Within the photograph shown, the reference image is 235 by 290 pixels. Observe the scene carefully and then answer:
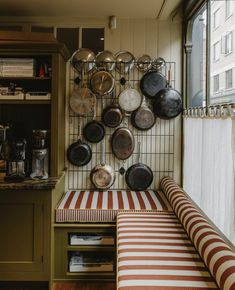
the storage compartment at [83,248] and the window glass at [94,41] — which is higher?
the window glass at [94,41]

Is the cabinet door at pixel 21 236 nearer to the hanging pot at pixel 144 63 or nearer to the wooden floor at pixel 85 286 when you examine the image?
the wooden floor at pixel 85 286

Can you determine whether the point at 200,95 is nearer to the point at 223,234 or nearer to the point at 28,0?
the point at 223,234

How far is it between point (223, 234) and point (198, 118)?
103cm

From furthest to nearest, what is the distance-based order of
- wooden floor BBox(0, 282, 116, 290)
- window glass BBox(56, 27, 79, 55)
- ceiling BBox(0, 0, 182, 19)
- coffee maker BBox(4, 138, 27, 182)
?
1. window glass BBox(56, 27, 79, 55)
2. ceiling BBox(0, 0, 182, 19)
3. coffee maker BBox(4, 138, 27, 182)
4. wooden floor BBox(0, 282, 116, 290)

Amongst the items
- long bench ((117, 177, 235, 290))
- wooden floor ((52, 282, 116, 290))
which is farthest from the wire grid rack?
wooden floor ((52, 282, 116, 290))

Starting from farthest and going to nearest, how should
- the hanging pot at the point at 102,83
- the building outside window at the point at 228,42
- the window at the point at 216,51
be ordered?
the hanging pot at the point at 102,83 → the window at the point at 216,51 → the building outside window at the point at 228,42

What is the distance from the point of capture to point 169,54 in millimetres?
3607

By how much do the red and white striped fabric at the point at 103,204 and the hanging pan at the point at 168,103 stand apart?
0.82 metres

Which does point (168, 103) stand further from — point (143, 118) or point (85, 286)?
point (85, 286)

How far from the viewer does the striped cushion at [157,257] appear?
1.79 meters

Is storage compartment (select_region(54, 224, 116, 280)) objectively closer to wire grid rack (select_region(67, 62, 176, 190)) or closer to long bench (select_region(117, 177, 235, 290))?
long bench (select_region(117, 177, 235, 290))

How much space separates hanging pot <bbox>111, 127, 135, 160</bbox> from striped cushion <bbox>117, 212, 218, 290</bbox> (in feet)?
2.85

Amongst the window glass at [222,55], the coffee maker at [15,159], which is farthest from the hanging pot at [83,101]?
the window glass at [222,55]

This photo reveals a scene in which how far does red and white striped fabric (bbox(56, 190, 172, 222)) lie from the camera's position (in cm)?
295
